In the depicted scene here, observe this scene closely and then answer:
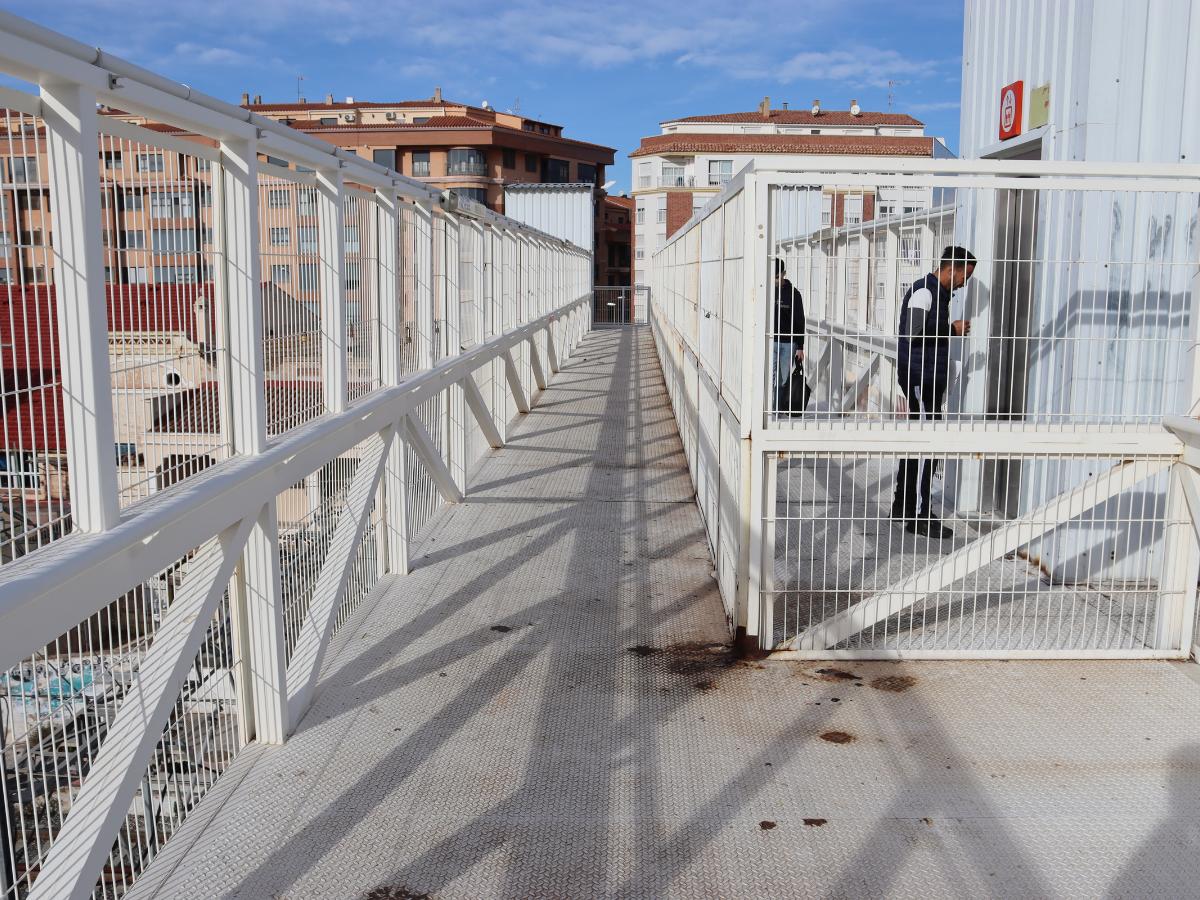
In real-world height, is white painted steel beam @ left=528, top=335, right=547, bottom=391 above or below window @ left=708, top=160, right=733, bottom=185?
below

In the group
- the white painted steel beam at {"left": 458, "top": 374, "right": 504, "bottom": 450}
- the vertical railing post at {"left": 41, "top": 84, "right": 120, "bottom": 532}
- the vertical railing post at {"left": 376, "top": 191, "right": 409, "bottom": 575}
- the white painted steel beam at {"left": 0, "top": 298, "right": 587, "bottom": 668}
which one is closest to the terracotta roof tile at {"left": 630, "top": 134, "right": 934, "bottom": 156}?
the white painted steel beam at {"left": 458, "top": 374, "right": 504, "bottom": 450}

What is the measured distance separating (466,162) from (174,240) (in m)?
55.6

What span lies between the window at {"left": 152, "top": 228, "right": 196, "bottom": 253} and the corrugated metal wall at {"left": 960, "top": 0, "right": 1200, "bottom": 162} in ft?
14.6

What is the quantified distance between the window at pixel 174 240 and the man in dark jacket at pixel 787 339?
2.33 meters

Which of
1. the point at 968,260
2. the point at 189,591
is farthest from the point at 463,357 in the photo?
the point at 189,591

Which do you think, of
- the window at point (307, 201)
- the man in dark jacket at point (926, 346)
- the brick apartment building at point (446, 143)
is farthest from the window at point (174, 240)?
A: the brick apartment building at point (446, 143)

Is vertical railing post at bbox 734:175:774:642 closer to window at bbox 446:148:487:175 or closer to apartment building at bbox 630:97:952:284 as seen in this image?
apartment building at bbox 630:97:952:284

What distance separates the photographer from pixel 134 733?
9.21ft

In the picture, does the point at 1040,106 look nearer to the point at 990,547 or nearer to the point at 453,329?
the point at 990,547

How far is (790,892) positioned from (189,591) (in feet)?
6.65

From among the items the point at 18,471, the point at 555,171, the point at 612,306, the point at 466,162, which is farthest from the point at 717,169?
the point at 18,471

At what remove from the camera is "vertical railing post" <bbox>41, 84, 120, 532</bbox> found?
245 cm

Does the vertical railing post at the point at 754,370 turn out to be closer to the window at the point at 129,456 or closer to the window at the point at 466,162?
the window at the point at 129,456

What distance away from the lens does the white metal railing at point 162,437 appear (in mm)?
2453
